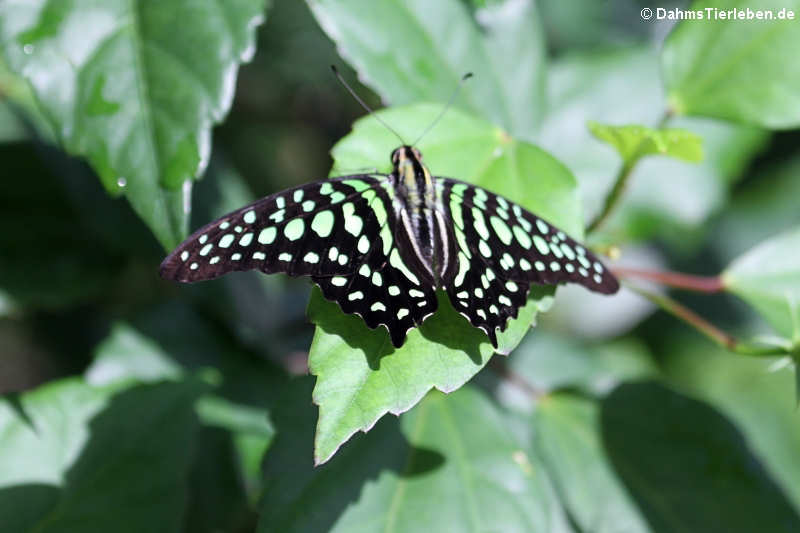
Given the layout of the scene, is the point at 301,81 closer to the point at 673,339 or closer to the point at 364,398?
the point at 364,398

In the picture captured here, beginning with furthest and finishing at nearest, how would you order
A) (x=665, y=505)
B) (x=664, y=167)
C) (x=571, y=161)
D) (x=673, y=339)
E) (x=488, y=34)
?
(x=673, y=339) → (x=664, y=167) → (x=571, y=161) → (x=488, y=34) → (x=665, y=505)

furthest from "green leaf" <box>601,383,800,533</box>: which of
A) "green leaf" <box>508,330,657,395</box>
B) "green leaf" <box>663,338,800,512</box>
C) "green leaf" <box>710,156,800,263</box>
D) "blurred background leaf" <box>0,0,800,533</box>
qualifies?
"green leaf" <box>710,156,800,263</box>

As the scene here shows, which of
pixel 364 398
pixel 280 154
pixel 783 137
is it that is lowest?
pixel 280 154

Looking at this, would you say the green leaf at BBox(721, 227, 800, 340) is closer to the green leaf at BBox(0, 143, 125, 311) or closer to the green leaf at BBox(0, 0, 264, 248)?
the green leaf at BBox(0, 0, 264, 248)

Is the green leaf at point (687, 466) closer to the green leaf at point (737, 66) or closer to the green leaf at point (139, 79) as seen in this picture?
the green leaf at point (737, 66)

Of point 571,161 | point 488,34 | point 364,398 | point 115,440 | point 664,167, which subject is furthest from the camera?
point 664,167

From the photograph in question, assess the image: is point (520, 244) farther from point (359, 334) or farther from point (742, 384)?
point (742, 384)

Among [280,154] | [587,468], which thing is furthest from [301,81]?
[587,468]

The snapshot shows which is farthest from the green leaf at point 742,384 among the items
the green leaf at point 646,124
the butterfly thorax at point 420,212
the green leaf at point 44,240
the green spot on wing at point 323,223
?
the green leaf at point 44,240
